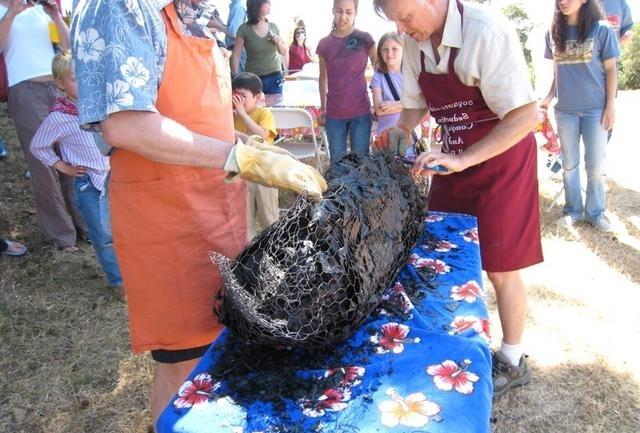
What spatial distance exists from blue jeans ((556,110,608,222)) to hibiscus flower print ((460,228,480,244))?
2.63 metres

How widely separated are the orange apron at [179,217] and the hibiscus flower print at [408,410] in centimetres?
68

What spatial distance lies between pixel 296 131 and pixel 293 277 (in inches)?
163

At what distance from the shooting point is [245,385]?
110 centimetres

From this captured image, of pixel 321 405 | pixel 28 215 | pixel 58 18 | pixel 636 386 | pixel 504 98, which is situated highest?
pixel 58 18

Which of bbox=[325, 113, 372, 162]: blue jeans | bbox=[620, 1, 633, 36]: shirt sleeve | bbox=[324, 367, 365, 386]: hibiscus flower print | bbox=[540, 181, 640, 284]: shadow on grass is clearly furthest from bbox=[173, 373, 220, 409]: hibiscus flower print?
bbox=[620, 1, 633, 36]: shirt sleeve

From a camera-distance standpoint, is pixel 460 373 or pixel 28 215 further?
pixel 28 215

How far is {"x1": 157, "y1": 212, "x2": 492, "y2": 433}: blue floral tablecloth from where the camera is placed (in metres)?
1.00

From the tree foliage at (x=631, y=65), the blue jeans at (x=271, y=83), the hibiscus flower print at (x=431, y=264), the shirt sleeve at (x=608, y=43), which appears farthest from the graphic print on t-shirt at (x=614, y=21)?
the tree foliage at (x=631, y=65)

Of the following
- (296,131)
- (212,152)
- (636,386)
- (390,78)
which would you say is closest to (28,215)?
(296,131)

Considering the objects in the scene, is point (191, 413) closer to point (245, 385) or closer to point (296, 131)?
point (245, 385)

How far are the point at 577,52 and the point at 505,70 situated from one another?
2517 millimetres

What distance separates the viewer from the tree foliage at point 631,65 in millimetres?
10406

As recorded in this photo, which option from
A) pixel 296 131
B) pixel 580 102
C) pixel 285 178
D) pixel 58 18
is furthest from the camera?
pixel 296 131

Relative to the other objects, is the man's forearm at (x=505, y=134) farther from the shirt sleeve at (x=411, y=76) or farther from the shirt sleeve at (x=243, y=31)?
the shirt sleeve at (x=243, y=31)
